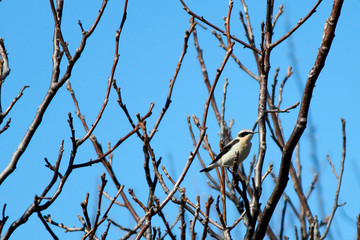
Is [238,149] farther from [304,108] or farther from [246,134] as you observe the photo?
[304,108]

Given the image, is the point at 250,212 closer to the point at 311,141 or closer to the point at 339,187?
the point at 339,187

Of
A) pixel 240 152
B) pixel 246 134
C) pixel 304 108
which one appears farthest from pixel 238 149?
pixel 304 108

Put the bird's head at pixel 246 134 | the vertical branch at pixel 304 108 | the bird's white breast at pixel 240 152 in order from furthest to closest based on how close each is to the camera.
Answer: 1. the bird's head at pixel 246 134
2. the bird's white breast at pixel 240 152
3. the vertical branch at pixel 304 108

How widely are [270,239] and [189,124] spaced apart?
1.53 metres

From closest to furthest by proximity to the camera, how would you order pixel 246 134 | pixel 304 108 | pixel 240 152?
pixel 304 108, pixel 240 152, pixel 246 134

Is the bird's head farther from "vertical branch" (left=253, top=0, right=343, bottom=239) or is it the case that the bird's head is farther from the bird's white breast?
"vertical branch" (left=253, top=0, right=343, bottom=239)

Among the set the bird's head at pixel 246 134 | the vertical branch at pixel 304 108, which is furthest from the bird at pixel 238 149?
the vertical branch at pixel 304 108

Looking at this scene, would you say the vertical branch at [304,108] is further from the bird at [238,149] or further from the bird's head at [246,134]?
the bird's head at [246,134]

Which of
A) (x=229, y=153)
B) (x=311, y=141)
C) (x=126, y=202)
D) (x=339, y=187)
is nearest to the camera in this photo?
(x=126, y=202)

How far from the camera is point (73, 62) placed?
105 inches

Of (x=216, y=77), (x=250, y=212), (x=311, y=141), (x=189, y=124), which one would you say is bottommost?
(x=250, y=212)

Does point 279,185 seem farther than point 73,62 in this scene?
Yes

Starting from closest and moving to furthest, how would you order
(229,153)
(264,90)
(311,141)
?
1. (264,90)
2. (229,153)
3. (311,141)

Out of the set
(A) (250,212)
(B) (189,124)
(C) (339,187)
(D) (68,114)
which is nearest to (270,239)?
(C) (339,187)
